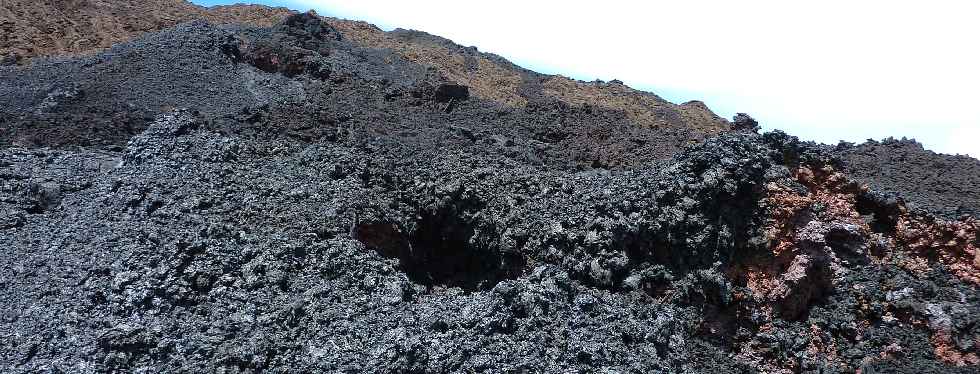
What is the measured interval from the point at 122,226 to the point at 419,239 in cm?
394

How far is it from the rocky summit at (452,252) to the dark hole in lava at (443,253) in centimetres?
4

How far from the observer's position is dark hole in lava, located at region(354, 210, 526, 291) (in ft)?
30.4

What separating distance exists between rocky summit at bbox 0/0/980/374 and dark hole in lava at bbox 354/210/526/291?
4cm

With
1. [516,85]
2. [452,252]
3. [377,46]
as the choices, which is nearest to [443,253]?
[452,252]

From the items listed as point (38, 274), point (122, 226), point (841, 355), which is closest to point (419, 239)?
point (122, 226)

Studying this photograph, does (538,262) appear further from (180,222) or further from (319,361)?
(180,222)

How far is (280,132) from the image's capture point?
1141 centimetres

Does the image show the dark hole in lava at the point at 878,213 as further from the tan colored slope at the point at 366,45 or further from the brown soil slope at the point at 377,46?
the tan colored slope at the point at 366,45

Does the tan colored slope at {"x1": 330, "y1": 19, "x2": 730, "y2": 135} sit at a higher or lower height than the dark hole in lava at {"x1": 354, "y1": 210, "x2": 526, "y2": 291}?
higher

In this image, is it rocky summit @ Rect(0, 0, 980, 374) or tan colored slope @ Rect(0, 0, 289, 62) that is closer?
rocky summit @ Rect(0, 0, 980, 374)

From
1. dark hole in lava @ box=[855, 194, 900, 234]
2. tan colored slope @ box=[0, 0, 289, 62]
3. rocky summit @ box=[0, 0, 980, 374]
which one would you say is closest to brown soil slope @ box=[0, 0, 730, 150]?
tan colored slope @ box=[0, 0, 289, 62]

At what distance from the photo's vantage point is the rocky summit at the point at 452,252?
6.52 meters

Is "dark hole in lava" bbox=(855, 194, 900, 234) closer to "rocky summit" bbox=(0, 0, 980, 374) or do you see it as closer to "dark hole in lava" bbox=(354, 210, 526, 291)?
"rocky summit" bbox=(0, 0, 980, 374)

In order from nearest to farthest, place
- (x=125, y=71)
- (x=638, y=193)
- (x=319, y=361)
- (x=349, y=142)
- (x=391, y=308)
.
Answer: (x=319, y=361) < (x=391, y=308) < (x=638, y=193) < (x=349, y=142) < (x=125, y=71)
